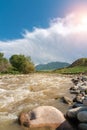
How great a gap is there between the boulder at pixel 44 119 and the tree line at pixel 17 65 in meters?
77.2

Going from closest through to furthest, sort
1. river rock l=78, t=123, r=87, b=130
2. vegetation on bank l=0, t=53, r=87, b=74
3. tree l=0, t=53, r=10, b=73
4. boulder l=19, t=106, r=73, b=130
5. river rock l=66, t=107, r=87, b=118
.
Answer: river rock l=78, t=123, r=87, b=130
boulder l=19, t=106, r=73, b=130
river rock l=66, t=107, r=87, b=118
vegetation on bank l=0, t=53, r=87, b=74
tree l=0, t=53, r=10, b=73

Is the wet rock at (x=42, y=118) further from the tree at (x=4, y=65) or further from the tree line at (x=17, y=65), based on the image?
the tree at (x=4, y=65)

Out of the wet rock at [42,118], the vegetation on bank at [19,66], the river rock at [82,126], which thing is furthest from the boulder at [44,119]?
the vegetation on bank at [19,66]

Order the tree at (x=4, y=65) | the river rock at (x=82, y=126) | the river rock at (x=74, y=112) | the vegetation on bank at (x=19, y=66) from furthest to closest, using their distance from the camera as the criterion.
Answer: the tree at (x=4, y=65)
the vegetation on bank at (x=19, y=66)
the river rock at (x=74, y=112)
the river rock at (x=82, y=126)

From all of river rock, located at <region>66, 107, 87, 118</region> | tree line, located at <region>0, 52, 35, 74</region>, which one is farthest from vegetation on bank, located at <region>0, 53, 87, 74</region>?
river rock, located at <region>66, 107, 87, 118</region>

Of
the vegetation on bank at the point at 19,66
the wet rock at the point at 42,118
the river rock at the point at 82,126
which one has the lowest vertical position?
the river rock at the point at 82,126

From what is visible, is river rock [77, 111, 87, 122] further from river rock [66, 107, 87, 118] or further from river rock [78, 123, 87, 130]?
river rock [66, 107, 87, 118]

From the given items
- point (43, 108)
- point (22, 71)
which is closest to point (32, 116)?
point (43, 108)

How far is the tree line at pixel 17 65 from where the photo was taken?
97500 millimetres

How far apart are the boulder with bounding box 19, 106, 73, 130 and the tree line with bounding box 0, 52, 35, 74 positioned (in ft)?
253

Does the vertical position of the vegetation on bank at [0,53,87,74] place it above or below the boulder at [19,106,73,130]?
above

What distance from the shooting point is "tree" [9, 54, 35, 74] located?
97500 millimetres

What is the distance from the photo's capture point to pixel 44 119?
1623 centimetres

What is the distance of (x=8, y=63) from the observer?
109m
